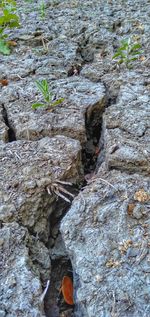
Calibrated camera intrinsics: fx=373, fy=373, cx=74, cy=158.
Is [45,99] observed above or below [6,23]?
below

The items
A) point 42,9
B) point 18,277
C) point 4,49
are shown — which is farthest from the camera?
point 42,9

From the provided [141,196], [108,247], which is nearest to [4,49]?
[141,196]

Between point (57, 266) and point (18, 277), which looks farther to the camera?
point (57, 266)

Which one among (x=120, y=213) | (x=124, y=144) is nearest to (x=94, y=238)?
(x=120, y=213)

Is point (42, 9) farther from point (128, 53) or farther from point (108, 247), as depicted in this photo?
point (108, 247)

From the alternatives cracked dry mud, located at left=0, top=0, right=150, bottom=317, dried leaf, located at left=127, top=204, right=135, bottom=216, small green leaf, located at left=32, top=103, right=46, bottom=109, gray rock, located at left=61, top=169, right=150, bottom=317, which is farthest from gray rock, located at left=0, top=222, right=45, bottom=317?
small green leaf, located at left=32, top=103, right=46, bottom=109

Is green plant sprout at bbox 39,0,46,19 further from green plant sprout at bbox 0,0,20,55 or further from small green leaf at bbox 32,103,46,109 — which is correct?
small green leaf at bbox 32,103,46,109

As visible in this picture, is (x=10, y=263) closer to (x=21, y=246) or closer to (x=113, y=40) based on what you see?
(x=21, y=246)
